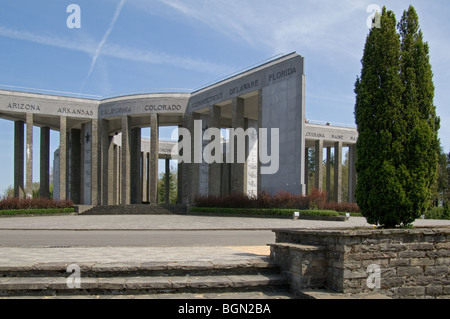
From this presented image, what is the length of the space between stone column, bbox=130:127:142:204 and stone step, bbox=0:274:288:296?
41018mm

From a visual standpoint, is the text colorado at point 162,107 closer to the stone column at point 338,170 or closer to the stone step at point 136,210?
the stone step at point 136,210

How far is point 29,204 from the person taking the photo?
33531 millimetres

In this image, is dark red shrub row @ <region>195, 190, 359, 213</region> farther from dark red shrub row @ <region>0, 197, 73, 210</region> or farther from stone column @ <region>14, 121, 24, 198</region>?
stone column @ <region>14, 121, 24, 198</region>

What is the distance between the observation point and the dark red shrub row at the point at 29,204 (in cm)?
3250

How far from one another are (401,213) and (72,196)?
43.0 m

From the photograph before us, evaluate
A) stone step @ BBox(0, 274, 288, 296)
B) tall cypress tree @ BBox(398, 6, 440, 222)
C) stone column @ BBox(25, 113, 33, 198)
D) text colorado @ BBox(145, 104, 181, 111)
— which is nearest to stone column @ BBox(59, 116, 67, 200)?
→ stone column @ BBox(25, 113, 33, 198)

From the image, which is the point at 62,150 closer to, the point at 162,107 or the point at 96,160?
the point at 96,160

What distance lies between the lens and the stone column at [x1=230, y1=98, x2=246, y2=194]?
35375mm

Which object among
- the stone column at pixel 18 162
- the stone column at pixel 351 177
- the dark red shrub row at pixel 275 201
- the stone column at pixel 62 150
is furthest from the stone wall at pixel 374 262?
the stone column at pixel 351 177

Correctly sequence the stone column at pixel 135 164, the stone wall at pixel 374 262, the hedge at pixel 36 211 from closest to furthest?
the stone wall at pixel 374 262 < the hedge at pixel 36 211 < the stone column at pixel 135 164

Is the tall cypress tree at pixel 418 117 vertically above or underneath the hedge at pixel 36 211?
above

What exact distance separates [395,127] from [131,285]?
17.6 feet

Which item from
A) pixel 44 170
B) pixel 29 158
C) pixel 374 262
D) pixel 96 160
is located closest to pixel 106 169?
pixel 96 160

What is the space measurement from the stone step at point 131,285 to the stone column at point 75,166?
137 feet
